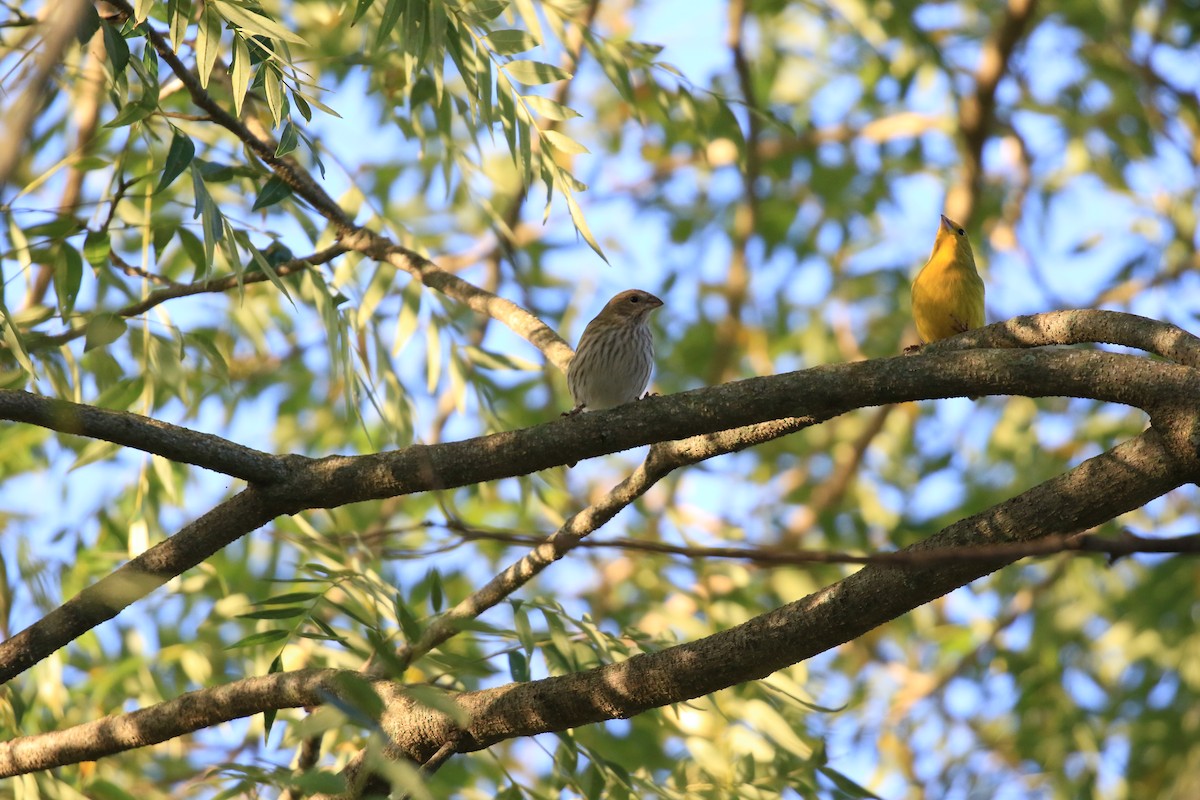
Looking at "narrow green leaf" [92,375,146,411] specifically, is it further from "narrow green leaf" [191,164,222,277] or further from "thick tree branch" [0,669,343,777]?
"thick tree branch" [0,669,343,777]

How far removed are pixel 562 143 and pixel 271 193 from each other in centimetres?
102

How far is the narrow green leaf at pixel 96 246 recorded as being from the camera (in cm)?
452

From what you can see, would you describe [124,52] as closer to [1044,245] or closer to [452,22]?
[452,22]

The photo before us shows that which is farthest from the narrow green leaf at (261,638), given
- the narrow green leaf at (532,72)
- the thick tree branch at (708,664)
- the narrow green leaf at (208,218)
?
the narrow green leaf at (532,72)

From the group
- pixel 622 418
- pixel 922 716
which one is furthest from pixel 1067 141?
pixel 622 418

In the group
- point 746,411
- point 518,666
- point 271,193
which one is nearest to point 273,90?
point 271,193

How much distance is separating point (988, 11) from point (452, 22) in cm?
791

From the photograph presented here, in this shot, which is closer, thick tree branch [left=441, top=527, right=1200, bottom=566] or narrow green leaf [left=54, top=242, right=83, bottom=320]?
thick tree branch [left=441, top=527, right=1200, bottom=566]

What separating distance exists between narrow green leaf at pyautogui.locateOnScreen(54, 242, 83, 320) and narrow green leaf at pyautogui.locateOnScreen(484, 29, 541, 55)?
172cm

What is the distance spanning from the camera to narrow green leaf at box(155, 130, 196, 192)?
388cm

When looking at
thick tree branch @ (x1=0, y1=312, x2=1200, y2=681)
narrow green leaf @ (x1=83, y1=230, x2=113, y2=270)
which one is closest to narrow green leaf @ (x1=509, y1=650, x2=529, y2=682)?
thick tree branch @ (x1=0, y1=312, x2=1200, y2=681)

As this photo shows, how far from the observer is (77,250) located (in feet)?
15.6

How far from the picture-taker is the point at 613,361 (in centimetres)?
688

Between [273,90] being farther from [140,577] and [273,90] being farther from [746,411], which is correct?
[746,411]
